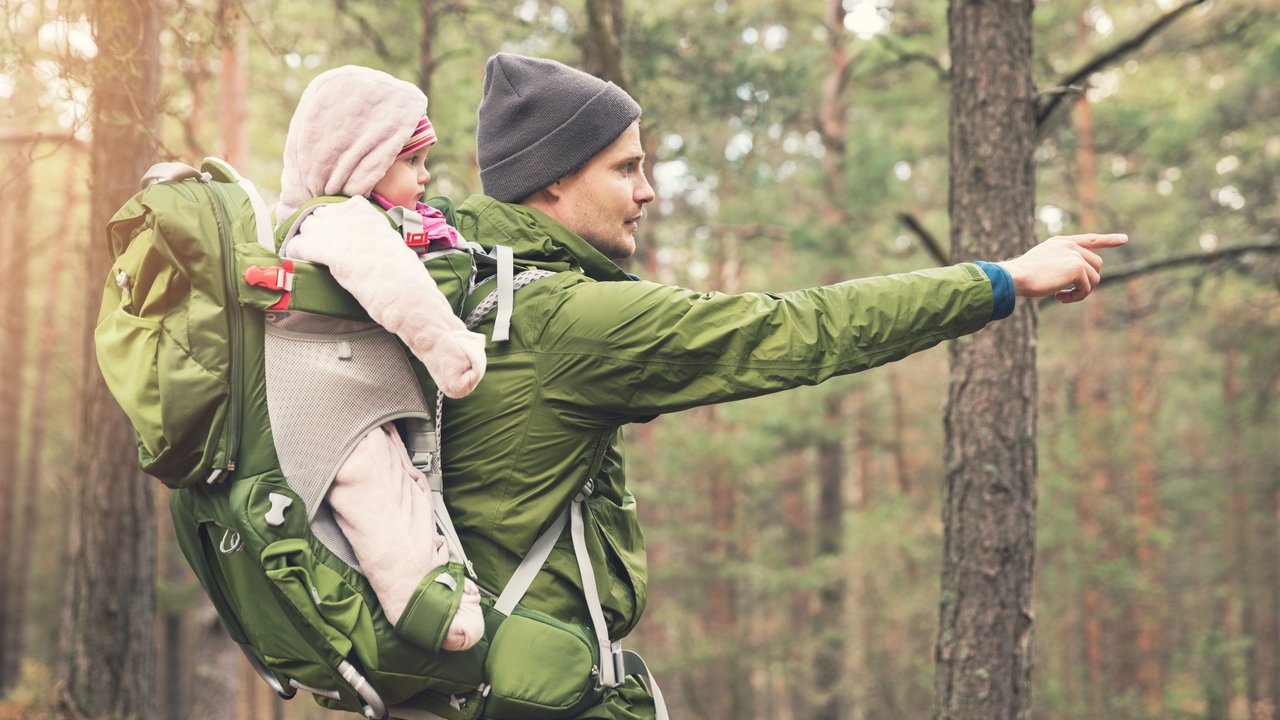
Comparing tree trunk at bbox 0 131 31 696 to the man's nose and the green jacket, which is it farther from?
the green jacket

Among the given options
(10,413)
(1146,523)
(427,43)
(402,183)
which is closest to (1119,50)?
(402,183)

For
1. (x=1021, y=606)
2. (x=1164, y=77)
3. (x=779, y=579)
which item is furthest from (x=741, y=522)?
(x=1021, y=606)

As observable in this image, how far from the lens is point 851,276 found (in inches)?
560

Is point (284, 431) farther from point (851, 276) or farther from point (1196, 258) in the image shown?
point (851, 276)

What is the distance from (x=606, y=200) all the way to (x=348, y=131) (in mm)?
677

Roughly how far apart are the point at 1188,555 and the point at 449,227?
28.6m

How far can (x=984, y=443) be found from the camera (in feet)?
15.2

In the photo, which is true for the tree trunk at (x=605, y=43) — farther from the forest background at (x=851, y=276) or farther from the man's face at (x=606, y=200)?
the man's face at (x=606, y=200)

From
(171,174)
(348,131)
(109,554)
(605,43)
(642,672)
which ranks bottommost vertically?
(109,554)

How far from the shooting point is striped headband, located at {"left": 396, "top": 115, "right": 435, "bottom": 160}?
2.35 metres

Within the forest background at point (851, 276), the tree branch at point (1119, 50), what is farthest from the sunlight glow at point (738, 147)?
the tree branch at point (1119, 50)

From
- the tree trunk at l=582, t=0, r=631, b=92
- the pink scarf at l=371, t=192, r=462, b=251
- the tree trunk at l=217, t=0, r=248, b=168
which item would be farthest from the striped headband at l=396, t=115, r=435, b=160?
the tree trunk at l=217, t=0, r=248, b=168

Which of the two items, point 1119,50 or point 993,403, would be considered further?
point 1119,50

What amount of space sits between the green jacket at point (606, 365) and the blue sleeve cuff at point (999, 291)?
0.5 inches
